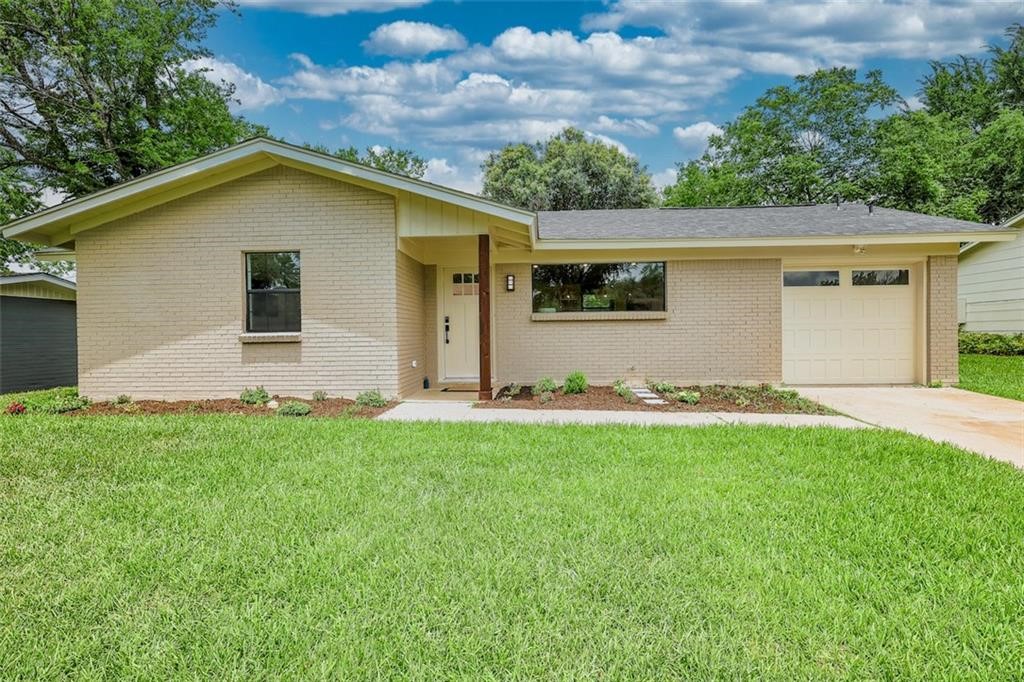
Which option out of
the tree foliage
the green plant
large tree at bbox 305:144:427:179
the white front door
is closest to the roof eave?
the white front door

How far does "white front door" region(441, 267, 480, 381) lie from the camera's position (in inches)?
428

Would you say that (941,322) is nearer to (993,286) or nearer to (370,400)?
(993,286)

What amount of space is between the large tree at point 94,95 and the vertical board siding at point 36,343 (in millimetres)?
3492

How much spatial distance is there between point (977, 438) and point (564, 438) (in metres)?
4.52

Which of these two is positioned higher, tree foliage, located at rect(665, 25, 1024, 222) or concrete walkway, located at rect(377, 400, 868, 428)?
tree foliage, located at rect(665, 25, 1024, 222)

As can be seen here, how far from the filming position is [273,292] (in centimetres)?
862

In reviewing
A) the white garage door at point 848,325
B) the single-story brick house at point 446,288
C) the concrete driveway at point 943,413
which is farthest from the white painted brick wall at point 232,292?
the white garage door at point 848,325

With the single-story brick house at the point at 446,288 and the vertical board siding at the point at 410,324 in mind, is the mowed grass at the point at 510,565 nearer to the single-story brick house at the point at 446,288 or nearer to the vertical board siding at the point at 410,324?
the single-story brick house at the point at 446,288

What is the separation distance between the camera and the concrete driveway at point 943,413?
544 centimetres

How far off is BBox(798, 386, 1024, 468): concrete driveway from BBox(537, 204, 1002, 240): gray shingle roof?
114 inches

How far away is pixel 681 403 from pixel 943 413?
11.3 feet

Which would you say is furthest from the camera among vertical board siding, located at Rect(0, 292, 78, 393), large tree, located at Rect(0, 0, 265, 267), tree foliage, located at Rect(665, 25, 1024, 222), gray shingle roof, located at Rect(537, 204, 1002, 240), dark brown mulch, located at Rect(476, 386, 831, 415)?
tree foliage, located at Rect(665, 25, 1024, 222)

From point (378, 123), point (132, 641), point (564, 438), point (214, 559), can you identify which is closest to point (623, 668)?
point (132, 641)

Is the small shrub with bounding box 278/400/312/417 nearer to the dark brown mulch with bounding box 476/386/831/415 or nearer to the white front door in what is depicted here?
the dark brown mulch with bounding box 476/386/831/415
